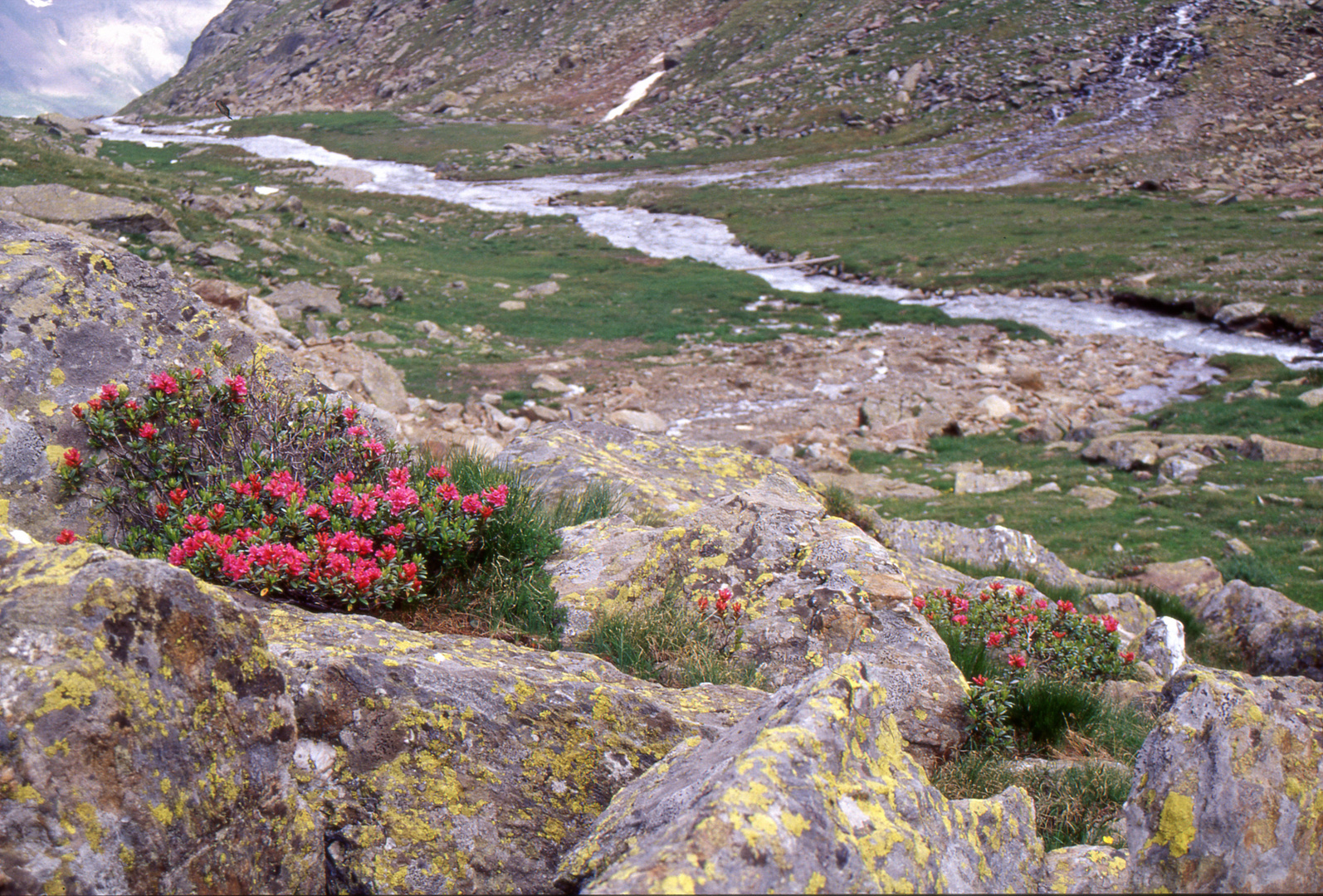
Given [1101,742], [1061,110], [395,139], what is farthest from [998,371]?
[395,139]

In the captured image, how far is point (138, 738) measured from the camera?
92.7 inches

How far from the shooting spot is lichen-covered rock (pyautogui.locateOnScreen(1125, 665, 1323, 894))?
249cm

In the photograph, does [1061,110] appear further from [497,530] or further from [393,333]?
[497,530]

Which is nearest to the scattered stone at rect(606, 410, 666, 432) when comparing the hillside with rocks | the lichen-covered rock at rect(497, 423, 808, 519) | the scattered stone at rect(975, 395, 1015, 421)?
the scattered stone at rect(975, 395, 1015, 421)

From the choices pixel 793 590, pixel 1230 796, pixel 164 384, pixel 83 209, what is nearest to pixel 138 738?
pixel 164 384

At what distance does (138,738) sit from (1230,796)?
3.59m

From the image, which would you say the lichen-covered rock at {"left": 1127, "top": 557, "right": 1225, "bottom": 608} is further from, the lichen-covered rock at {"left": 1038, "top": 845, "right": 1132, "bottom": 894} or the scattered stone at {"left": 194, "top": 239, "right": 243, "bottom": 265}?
the scattered stone at {"left": 194, "top": 239, "right": 243, "bottom": 265}

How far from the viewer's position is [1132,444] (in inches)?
711

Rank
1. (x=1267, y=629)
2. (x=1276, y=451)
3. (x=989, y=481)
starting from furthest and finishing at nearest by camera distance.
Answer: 1. (x=989, y=481)
2. (x=1276, y=451)
3. (x=1267, y=629)

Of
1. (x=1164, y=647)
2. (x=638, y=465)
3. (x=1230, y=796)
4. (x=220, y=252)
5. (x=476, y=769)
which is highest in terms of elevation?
(x=220, y=252)

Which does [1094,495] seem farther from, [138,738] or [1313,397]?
[138,738]

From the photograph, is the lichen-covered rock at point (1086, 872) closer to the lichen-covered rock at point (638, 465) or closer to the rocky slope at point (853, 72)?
the lichen-covered rock at point (638, 465)

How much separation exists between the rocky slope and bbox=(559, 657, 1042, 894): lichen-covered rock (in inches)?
2274

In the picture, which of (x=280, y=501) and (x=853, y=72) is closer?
(x=280, y=501)
